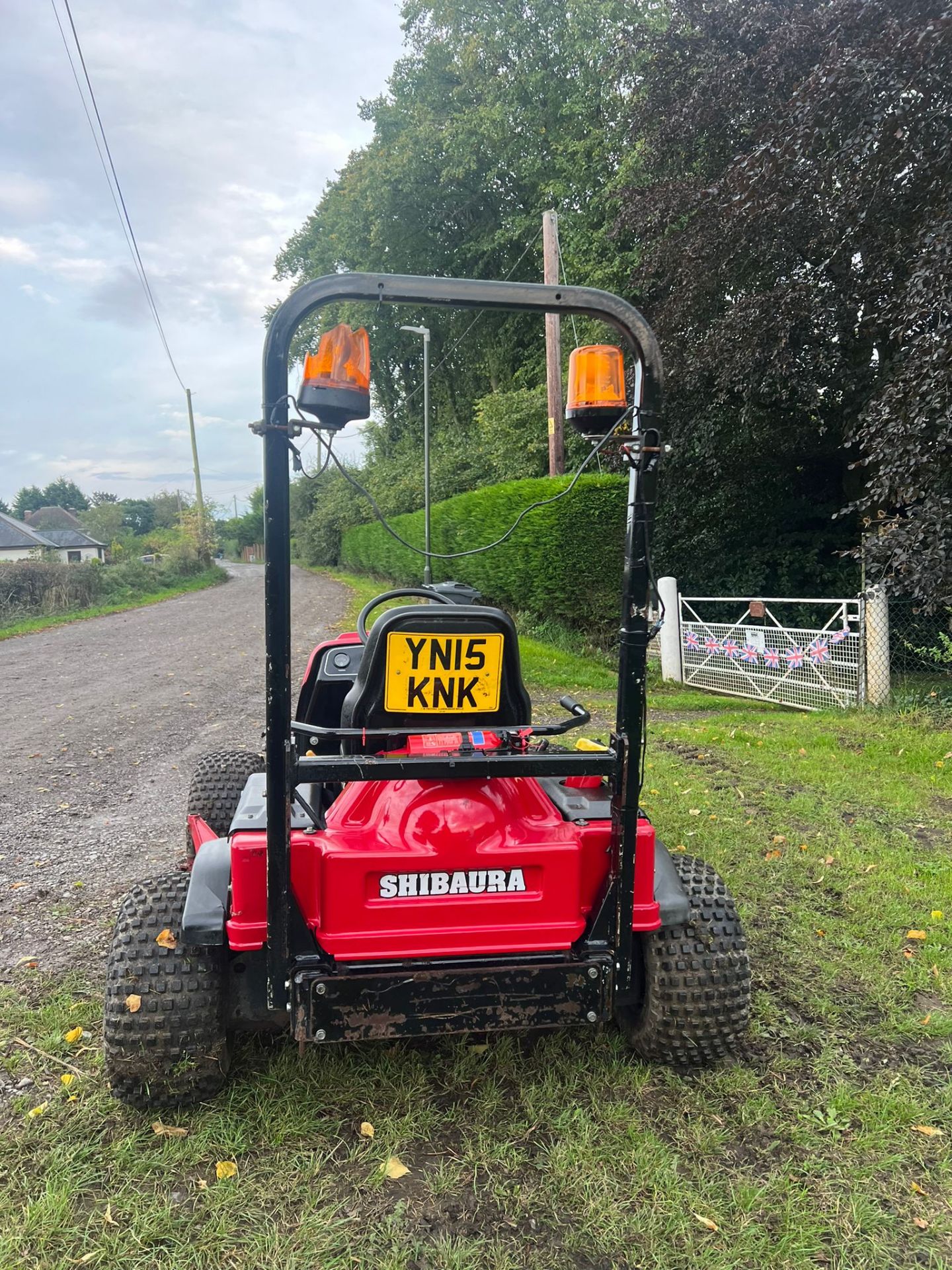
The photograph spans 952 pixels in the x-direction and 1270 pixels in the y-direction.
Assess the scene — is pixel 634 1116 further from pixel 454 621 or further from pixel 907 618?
pixel 907 618

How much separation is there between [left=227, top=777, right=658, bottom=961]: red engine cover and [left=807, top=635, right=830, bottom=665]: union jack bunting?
6.56 m

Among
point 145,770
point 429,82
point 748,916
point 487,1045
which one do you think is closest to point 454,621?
point 487,1045

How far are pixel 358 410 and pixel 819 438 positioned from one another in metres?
12.7

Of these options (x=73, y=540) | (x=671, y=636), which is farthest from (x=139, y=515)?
(x=671, y=636)

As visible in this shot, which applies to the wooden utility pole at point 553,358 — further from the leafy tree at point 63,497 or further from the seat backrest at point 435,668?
the leafy tree at point 63,497

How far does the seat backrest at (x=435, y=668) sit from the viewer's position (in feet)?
7.06

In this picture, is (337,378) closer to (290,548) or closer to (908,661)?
(290,548)

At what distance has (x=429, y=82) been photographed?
25562 millimetres

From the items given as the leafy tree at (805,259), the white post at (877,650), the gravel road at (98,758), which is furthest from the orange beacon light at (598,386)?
the white post at (877,650)

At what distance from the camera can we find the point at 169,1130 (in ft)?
7.00

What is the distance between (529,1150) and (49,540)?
55883 mm

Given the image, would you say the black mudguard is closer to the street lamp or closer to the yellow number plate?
the yellow number plate

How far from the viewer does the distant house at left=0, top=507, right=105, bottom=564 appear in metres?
32.0

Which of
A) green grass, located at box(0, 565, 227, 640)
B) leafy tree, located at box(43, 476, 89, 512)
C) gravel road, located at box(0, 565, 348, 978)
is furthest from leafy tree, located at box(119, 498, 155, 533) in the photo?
gravel road, located at box(0, 565, 348, 978)
